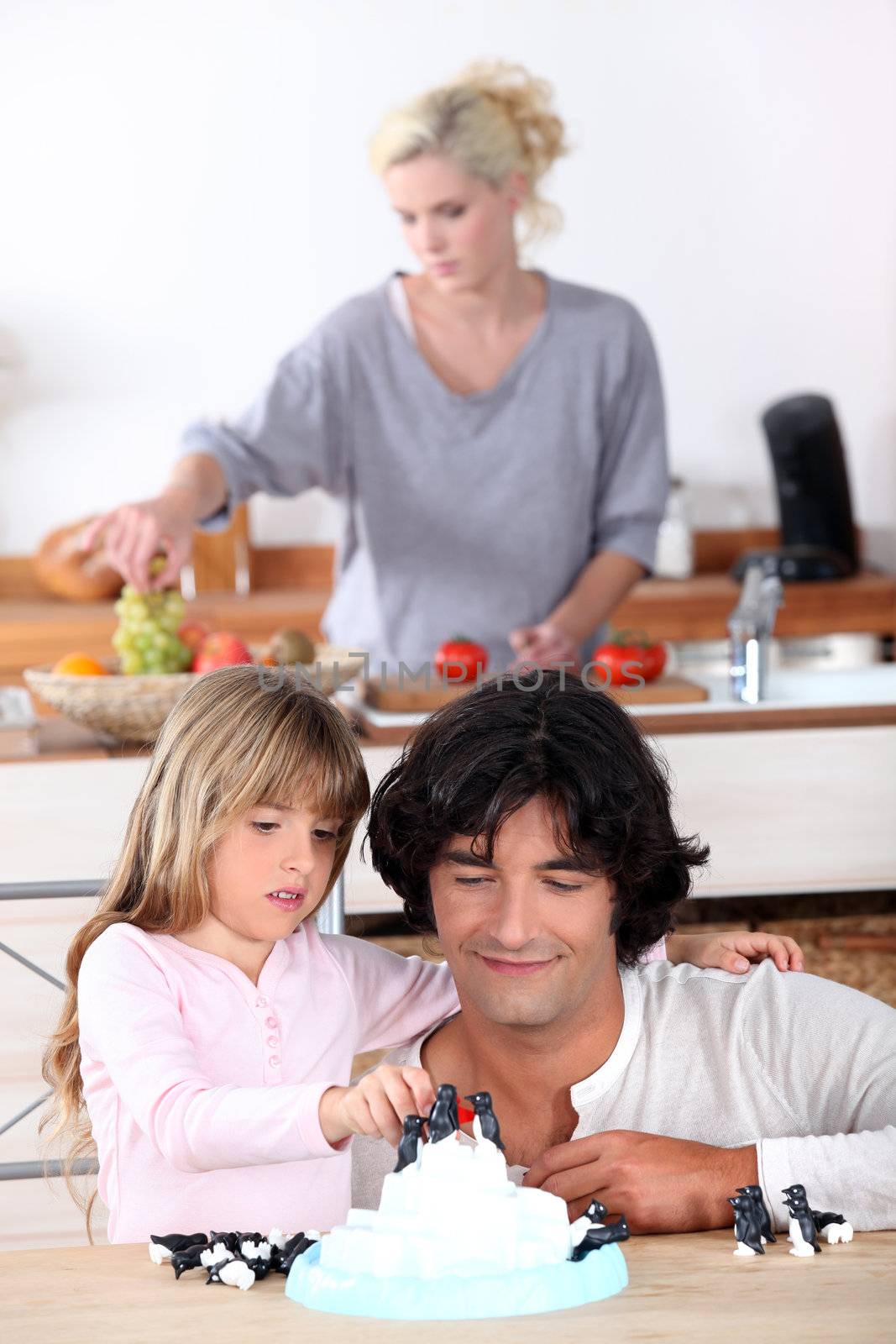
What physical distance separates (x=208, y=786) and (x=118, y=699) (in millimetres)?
851

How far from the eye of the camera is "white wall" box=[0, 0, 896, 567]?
451 cm

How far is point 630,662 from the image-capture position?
2.54 metres

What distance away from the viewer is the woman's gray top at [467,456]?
2.62 meters

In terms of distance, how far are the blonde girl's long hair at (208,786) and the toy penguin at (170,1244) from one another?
0.37 meters

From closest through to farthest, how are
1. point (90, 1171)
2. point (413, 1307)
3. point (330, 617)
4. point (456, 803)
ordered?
1. point (413, 1307)
2. point (456, 803)
3. point (90, 1171)
4. point (330, 617)

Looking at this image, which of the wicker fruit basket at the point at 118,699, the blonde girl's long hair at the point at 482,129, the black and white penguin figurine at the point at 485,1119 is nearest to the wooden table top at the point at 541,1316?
the black and white penguin figurine at the point at 485,1119

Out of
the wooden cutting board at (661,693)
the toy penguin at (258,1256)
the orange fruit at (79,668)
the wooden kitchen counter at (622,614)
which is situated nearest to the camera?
the toy penguin at (258,1256)

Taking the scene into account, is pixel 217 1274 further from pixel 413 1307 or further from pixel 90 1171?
pixel 90 1171

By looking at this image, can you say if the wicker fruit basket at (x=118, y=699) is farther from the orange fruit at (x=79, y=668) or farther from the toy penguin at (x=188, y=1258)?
the toy penguin at (x=188, y=1258)

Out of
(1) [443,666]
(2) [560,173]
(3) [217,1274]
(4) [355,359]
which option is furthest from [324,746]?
(2) [560,173]

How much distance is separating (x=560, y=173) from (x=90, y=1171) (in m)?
3.65

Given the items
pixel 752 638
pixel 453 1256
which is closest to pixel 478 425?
pixel 752 638

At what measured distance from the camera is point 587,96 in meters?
4.63

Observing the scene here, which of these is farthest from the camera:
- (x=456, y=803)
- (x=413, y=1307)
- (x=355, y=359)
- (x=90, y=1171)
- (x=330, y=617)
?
(x=330, y=617)
